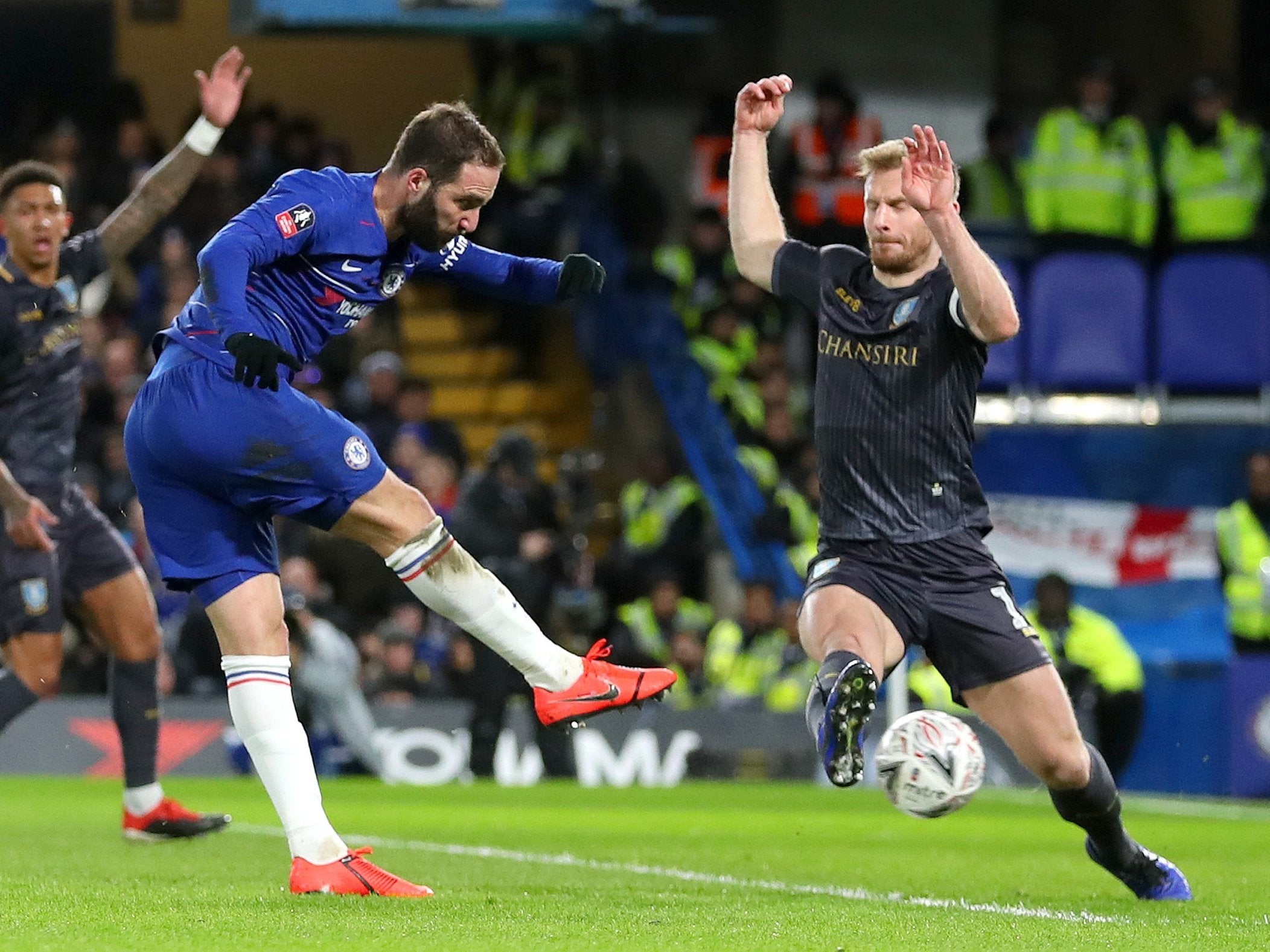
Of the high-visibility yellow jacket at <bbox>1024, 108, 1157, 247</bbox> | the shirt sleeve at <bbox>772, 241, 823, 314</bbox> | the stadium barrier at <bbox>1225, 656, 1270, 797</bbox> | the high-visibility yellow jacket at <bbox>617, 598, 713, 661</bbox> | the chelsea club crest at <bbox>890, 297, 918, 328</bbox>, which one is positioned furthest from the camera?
the high-visibility yellow jacket at <bbox>1024, 108, 1157, 247</bbox>

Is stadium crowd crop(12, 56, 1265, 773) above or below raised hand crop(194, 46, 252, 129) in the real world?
below

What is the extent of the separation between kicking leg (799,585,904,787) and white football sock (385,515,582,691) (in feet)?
2.31

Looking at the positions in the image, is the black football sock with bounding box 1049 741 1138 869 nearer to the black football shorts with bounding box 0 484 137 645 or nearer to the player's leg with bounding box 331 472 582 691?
the player's leg with bounding box 331 472 582 691

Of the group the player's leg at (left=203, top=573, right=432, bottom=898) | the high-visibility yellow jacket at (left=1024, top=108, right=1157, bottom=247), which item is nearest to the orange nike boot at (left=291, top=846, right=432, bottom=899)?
the player's leg at (left=203, top=573, right=432, bottom=898)

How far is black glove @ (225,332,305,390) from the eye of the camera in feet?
18.9

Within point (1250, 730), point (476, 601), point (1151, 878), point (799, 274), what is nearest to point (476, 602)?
point (476, 601)

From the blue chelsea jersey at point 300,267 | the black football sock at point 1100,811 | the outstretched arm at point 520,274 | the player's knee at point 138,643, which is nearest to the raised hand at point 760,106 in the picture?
the outstretched arm at point 520,274

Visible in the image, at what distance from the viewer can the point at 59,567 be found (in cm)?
837

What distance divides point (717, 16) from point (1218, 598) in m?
7.14

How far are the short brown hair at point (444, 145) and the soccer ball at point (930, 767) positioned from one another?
1.95 meters

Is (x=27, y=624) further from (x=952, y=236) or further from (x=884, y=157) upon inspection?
(x=952, y=236)

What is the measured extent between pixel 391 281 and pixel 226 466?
0.77 metres

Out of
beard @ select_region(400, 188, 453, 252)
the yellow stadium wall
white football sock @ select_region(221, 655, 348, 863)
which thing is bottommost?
white football sock @ select_region(221, 655, 348, 863)

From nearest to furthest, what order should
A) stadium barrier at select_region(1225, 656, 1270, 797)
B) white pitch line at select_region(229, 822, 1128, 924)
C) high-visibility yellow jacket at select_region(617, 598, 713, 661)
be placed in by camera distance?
1. white pitch line at select_region(229, 822, 1128, 924)
2. stadium barrier at select_region(1225, 656, 1270, 797)
3. high-visibility yellow jacket at select_region(617, 598, 713, 661)
